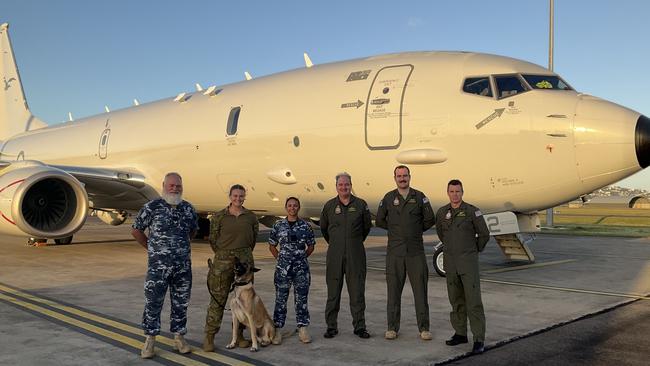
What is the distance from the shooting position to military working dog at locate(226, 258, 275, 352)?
5.39 m

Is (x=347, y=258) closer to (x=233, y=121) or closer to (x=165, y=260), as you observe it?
(x=165, y=260)

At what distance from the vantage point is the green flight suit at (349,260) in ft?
19.6

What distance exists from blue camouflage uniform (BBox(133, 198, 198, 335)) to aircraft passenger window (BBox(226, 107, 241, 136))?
7.26 m

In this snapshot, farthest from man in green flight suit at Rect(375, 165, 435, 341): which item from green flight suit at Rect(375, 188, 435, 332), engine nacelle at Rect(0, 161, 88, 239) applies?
engine nacelle at Rect(0, 161, 88, 239)

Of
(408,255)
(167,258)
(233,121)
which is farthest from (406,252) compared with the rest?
(233,121)

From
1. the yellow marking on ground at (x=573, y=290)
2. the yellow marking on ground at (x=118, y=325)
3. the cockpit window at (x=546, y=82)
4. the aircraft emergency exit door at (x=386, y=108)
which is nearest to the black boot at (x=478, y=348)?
the yellow marking on ground at (x=118, y=325)

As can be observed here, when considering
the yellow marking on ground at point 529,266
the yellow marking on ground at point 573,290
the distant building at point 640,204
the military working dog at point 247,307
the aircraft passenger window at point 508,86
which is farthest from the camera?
the distant building at point 640,204

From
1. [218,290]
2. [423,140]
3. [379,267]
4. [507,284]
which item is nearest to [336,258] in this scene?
[218,290]

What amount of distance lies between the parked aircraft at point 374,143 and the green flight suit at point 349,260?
11.2ft

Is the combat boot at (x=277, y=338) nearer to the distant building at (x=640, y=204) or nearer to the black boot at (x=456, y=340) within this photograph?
the black boot at (x=456, y=340)

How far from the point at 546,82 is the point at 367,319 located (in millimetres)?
5080

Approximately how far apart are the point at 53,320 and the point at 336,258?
3490 millimetres

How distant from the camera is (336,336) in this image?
236 inches

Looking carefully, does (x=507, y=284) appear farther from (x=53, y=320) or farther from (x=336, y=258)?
(x=53, y=320)
